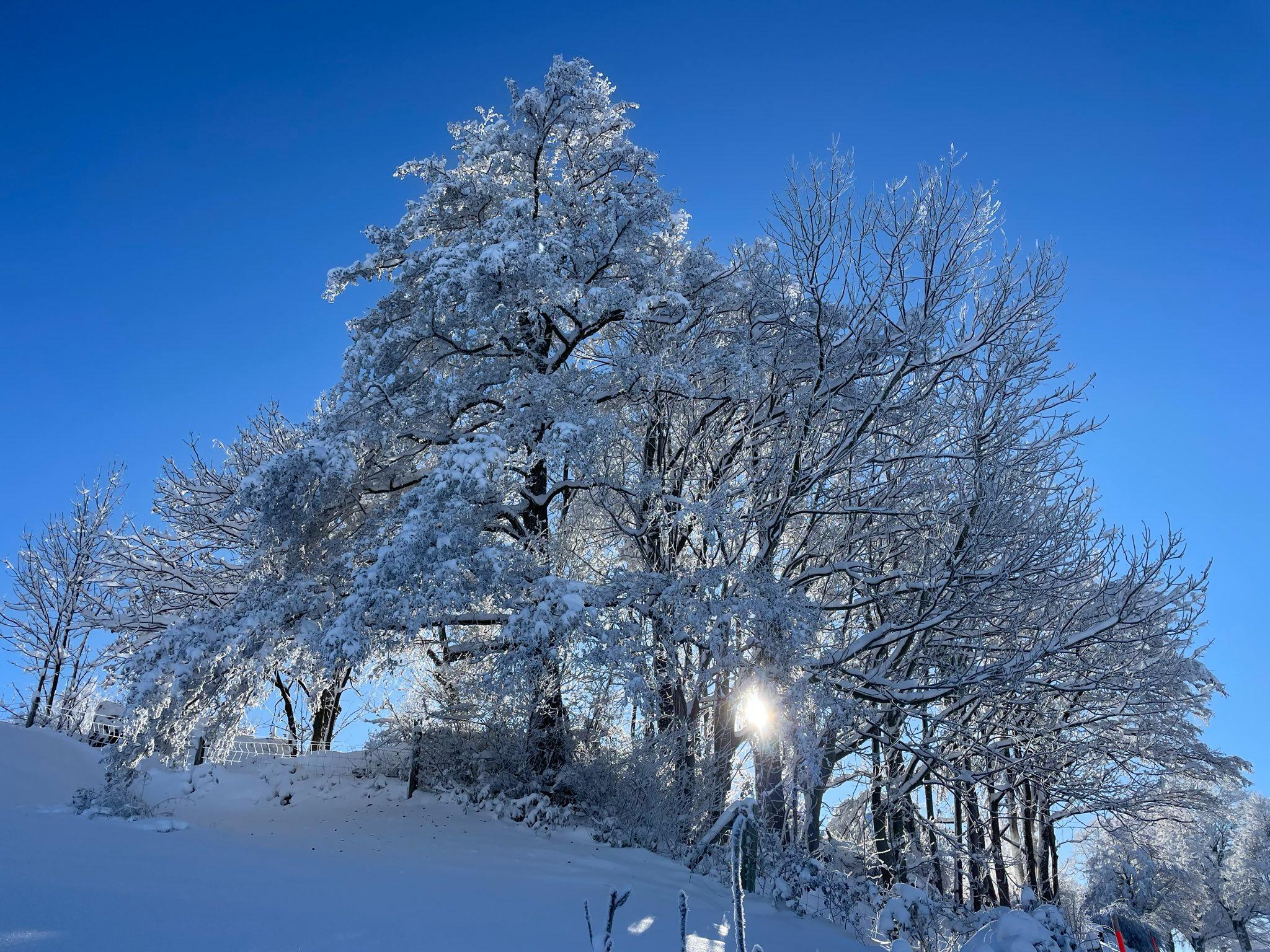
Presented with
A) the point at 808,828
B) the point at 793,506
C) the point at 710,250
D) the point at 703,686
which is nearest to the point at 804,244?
the point at 710,250

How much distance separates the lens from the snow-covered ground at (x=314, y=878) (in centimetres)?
457

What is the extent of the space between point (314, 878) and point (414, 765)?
4.84m

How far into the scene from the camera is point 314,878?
6516mm

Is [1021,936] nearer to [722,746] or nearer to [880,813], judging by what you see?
[722,746]

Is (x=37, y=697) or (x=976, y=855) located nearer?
(x=976, y=855)

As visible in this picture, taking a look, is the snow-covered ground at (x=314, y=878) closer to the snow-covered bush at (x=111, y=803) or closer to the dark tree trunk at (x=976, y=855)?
→ the snow-covered bush at (x=111, y=803)

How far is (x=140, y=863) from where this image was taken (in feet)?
19.3

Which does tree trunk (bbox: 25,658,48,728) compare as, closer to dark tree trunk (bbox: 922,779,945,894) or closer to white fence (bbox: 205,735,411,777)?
white fence (bbox: 205,735,411,777)

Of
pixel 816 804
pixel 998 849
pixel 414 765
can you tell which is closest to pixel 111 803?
pixel 414 765

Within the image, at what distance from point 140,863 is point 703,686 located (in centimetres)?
706

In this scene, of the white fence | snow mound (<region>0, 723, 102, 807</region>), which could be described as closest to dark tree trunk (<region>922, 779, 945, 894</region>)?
the white fence

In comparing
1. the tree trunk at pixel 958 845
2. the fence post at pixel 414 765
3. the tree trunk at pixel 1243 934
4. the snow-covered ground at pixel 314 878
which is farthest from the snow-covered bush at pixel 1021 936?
the tree trunk at pixel 1243 934

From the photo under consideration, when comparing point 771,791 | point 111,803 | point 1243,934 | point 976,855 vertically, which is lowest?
point 1243,934

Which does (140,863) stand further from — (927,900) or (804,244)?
(804,244)
